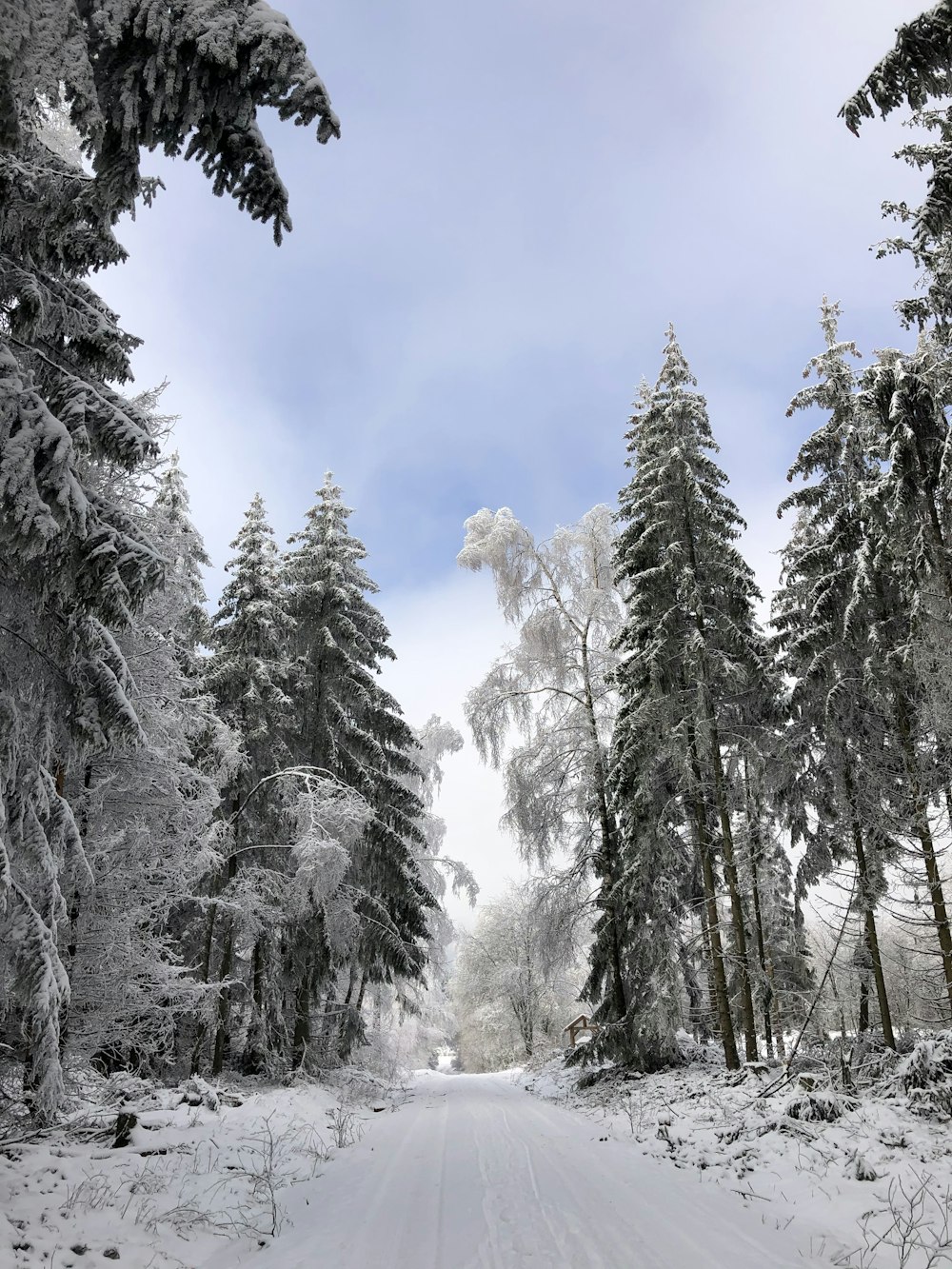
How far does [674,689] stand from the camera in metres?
14.5

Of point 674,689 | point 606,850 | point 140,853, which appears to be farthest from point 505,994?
point 140,853

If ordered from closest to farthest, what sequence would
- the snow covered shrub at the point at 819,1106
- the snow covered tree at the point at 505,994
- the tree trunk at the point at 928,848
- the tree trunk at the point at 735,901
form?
1. the snow covered shrub at the point at 819,1106
2. the tree trunk at the point at 928,848
3. the tree trunk at the point at 735,901
4. the snow covered tree at the point at 505,994

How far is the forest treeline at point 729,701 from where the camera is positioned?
35.9 feet

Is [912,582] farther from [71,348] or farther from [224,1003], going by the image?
[224,1003]

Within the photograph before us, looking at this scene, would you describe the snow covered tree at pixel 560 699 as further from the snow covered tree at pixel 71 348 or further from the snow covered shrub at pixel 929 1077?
the snow covered tree at pixel 71 348

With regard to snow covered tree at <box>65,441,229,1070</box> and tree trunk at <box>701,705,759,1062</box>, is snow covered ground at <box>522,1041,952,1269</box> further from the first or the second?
snow covered tree at <box>65,441,229,1070</box>

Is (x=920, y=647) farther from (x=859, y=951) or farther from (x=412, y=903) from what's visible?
(x=412, y=903)

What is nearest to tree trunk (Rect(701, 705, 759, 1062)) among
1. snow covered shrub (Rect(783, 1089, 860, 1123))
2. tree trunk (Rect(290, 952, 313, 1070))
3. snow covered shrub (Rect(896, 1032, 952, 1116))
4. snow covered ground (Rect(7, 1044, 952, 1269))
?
snow covered ground (Rect(7, 1044, 952, 1269))

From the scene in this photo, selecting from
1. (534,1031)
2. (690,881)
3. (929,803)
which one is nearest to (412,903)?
(690,881)

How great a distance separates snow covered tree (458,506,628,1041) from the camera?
1661 centimetres

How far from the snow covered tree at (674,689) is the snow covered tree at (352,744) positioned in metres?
5.56

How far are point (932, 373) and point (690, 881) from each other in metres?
12.7

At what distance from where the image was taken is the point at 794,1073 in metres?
9.95

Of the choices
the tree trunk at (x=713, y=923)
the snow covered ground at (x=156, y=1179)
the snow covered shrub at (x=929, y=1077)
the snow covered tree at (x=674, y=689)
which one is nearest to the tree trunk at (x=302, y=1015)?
the snow covered ground at (x=156, y=1179)
